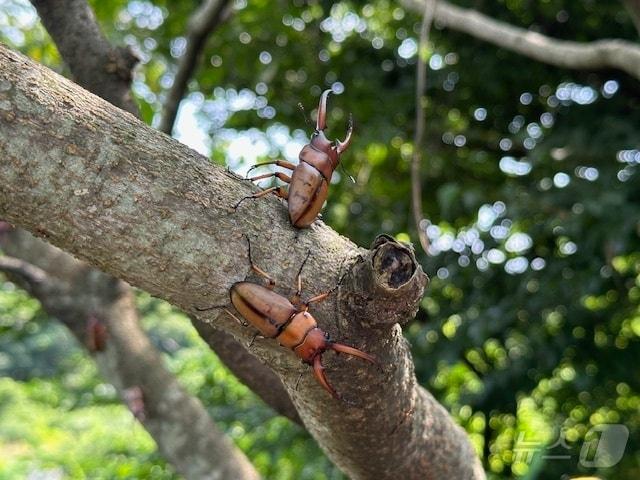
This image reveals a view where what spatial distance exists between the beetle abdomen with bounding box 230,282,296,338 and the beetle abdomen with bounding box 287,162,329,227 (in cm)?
14

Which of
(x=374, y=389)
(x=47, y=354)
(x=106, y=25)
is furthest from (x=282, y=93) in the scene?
(x=47, y=354)

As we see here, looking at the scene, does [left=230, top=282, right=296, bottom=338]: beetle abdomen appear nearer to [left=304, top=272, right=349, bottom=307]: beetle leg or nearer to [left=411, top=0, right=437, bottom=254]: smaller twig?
[left=304, top=272, right=349, bottom=307]: beetle leg

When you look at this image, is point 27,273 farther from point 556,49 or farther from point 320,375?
point 556,49

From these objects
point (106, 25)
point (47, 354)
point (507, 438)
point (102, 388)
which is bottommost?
point (47, 354)

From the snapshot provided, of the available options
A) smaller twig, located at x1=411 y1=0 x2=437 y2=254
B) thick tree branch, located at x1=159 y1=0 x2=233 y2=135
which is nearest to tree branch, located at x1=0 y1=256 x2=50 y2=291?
thick tree branch, located at x1=159 y1=0 x2=233 y2=135

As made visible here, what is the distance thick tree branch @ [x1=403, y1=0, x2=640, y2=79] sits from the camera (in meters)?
2.76

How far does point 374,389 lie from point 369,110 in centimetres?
294

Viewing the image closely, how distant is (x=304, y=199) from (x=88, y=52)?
3.79 ft

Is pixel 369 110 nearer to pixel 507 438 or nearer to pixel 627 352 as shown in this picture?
pixel 627 352

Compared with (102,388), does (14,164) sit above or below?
above

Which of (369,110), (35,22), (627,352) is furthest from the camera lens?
(35,22)

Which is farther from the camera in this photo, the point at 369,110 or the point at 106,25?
the point at 106,25

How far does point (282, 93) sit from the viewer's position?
468 centimetres

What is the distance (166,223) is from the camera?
3.89 feet
